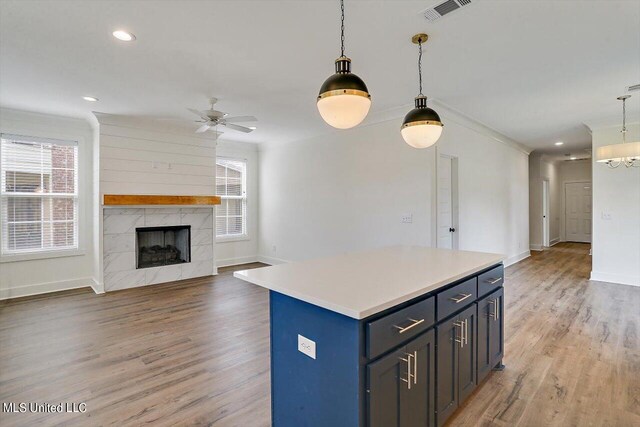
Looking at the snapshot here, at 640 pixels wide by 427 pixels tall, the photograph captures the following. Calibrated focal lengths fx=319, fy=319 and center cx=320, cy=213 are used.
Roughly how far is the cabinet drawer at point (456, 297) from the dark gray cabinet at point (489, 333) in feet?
0.60

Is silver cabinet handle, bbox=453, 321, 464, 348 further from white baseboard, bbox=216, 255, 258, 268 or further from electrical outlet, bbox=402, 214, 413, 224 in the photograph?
white baseboard, bbox=216, 255, 258, 268

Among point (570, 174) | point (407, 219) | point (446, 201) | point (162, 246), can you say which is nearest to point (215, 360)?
point (407, 219)

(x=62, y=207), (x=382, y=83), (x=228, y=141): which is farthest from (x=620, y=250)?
(x=62, y=207)

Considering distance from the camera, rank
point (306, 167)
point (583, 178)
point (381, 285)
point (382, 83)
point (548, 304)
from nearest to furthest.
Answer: point (381, 285), point (382, 83), point (548, 304), point (306, 167), point (583, 178)

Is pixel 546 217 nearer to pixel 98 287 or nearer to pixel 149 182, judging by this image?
pixel 149 182

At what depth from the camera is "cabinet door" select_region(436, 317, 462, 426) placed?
1.77 m

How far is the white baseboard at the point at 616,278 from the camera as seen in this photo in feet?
16.8

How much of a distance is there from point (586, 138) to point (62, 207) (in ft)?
32.7

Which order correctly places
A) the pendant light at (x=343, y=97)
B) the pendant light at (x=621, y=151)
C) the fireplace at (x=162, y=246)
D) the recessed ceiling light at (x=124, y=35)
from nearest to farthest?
1. the pendant light at (x=343, y=97)
2. the recessed ceiling light at (x=124, y=35)
3. the pendant light at (x=621, y=151)
4. the fireplace at (x=162, y=246)

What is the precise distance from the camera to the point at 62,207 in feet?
16.6

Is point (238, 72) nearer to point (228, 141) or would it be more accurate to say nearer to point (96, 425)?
point (96, 425)

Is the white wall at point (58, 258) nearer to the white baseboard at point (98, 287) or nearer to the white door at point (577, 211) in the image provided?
the white baseboard at point (98, 287)

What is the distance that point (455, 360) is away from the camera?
192cm

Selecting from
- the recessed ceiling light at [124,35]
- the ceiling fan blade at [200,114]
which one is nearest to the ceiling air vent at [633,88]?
the ceiling fan blade at [200,114]
